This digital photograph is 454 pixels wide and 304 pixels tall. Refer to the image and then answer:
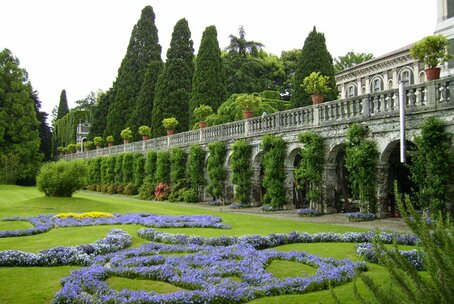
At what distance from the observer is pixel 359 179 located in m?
16.7

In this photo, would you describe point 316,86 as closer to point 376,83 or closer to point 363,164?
point 363,164

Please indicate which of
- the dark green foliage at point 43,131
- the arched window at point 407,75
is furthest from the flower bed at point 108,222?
the dark green foliage at point 43,131

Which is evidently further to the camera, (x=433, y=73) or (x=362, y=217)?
(x=362, y=217)

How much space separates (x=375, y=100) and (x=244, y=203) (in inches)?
397

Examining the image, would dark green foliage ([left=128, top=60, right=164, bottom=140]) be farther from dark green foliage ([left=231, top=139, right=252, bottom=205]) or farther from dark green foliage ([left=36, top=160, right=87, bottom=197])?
dark green foliage ([left=231, top=139, right=252, bottom=205])

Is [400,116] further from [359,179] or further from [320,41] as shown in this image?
[320,41]

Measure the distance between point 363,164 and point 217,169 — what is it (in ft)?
36.7

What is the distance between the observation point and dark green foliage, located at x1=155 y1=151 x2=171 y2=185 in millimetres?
32750

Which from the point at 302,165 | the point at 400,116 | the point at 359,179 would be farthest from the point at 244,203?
the point at 400,116

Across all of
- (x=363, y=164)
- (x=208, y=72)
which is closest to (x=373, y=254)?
(x=363, y=164)

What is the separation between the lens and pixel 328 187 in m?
19.2

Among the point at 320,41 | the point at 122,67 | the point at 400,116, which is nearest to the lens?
the point at 400,116

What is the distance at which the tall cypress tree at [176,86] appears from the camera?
145 feet

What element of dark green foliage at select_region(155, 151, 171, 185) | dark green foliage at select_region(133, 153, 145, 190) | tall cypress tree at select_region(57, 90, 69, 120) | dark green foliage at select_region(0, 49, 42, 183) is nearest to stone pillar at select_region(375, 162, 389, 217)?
dark green foliage at select_region(155, 151, 171, 185)
